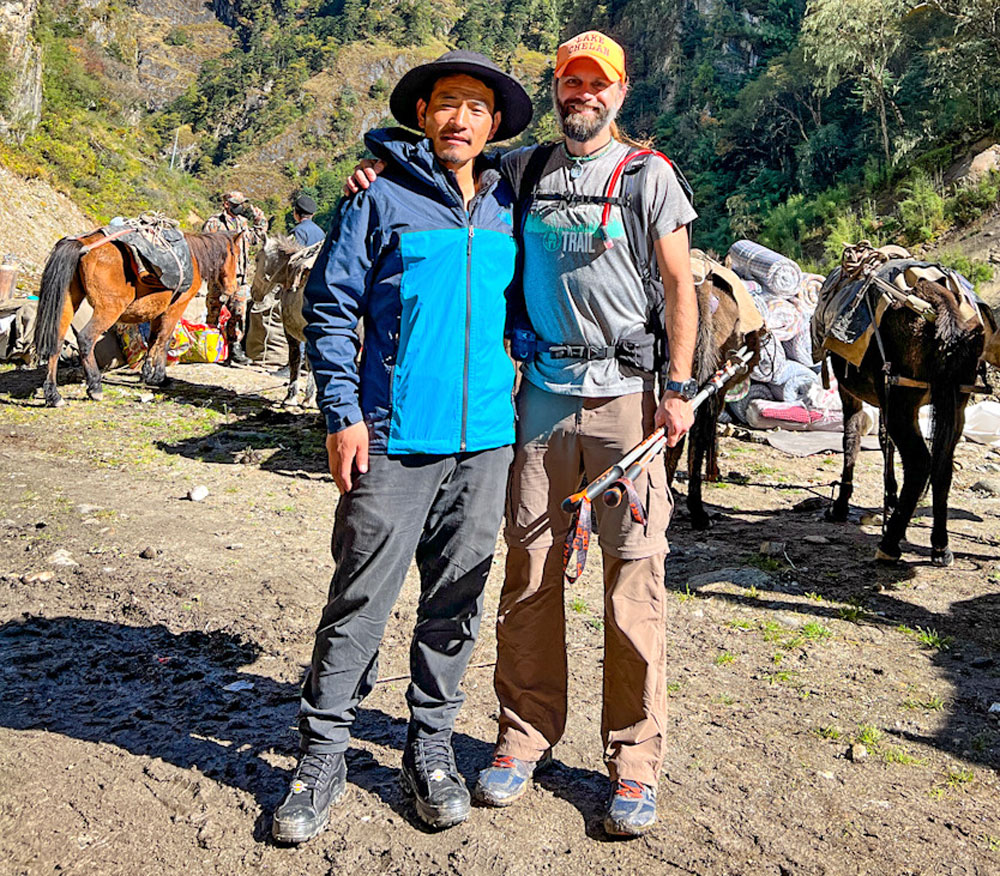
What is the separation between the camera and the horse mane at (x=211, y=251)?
10766 mm

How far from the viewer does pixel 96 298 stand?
9492 mm

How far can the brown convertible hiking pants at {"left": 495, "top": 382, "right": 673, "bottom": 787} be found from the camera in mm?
2652

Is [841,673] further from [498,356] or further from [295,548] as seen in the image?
[295,548]

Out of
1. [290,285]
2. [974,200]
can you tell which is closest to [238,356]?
[290,285]

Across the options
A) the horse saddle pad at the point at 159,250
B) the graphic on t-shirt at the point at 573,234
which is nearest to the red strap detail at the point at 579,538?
the graphic on t-shirt at the point at 573,234

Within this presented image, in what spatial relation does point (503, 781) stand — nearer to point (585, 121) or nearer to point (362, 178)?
point (362, 178)

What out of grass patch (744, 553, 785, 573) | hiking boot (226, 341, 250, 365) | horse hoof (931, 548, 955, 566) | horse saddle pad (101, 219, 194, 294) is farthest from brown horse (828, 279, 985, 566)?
hiking boot (226, 341, 250, 365)

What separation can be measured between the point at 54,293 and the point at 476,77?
7.94 metres

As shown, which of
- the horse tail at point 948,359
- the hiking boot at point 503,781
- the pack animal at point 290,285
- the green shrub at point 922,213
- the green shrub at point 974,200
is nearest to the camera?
the hiking boot at point 503,781

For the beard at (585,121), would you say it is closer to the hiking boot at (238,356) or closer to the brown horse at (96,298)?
the brown horse at (96,298)

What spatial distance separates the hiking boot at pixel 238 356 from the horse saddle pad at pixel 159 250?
3.51m

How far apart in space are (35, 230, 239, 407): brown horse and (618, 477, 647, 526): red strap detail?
8.27m

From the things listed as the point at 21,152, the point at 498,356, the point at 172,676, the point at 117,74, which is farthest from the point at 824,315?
the point at 117,74

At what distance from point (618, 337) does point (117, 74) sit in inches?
2626
